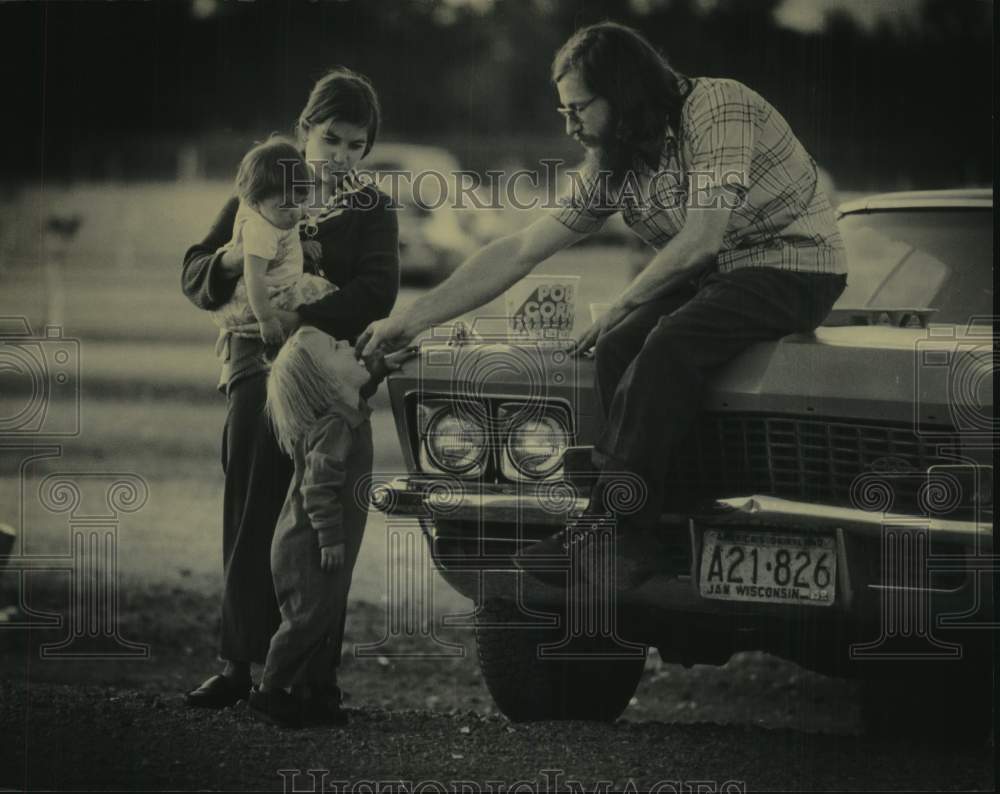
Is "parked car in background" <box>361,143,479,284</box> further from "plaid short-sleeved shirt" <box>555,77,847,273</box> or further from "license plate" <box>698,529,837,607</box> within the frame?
"license plate" <box>698,529,837,607</box>

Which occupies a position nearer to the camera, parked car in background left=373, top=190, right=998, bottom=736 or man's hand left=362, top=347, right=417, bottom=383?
parked car in background left=373, top=190, right=998, bottom=736

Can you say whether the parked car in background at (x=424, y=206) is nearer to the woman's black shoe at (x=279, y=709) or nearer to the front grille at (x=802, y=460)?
the front grille at (x=802, y=460)

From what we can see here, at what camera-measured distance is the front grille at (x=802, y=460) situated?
4.64 metres

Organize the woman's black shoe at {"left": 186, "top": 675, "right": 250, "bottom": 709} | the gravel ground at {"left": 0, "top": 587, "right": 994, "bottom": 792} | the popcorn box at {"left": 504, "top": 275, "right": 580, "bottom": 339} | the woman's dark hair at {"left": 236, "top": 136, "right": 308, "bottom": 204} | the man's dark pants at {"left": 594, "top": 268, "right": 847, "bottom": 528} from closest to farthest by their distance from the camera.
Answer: the man's dark pants at {"left": 594, "top": 268, "right": 847, "bottom": 528} < the gravel ground at {"left": 0, "top": 587, "right": 994, "bottom": 792} < the popcorn box at {"left": 504, "top": 275, "right": 580, "bottom": 339} < the woman's dark hair at {"left": 236, "top": 136, "right": 308, "bottom": 204} < the woman's black shoe at {"left": 186, "top": 675, "right": 250, "bottom": 709}

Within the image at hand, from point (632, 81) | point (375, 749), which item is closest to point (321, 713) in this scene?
point (375, 749)

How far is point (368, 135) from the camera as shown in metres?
5.24

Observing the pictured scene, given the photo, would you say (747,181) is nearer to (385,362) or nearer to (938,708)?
(385,362)

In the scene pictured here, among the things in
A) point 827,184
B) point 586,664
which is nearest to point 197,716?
point 586,664

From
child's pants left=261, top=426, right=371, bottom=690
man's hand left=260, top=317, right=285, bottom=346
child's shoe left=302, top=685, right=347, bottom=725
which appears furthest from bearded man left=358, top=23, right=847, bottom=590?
child's shoe left=302, top=685, right=347, bottom=725

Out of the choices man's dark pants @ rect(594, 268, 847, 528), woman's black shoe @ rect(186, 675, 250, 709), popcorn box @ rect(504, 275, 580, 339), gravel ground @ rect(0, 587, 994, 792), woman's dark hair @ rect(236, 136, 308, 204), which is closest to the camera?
man's dark pants @ rect(594, 268, 847, 528)

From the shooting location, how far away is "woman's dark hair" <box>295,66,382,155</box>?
5234 mm

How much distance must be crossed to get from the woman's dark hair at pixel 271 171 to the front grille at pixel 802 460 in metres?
1.56

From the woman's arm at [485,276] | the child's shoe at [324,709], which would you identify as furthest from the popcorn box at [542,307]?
the child's shoe at [324,709]

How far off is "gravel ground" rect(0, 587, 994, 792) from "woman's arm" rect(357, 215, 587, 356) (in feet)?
3.07
